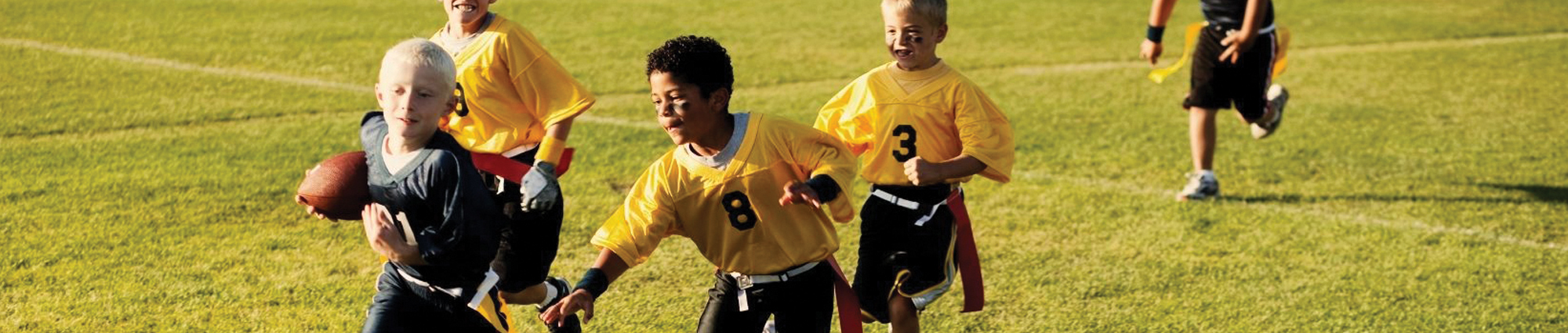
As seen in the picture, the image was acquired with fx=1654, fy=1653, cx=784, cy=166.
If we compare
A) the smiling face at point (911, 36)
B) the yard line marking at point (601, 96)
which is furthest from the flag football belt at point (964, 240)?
the yard line marking at point (601, 96)

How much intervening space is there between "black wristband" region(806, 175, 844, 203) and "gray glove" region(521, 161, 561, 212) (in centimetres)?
100

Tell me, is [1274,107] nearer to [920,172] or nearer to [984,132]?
[984,132]

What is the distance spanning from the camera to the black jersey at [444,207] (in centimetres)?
463

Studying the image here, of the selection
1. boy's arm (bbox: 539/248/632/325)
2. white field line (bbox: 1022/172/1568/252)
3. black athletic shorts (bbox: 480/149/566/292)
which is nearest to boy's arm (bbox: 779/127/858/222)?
boy's arm (bbox: 539/248/632/325)

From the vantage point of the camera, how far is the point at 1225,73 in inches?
378

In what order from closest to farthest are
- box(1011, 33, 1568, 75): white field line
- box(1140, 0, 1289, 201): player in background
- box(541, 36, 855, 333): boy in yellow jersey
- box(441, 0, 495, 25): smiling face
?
1. box(541, 36, 855, 333): boy in yellow jersey
2. box(441, 0, 495, 25): smiling face
3. box(1140, 0, 1289, 201): player in background
4. box(1011, 33, 1568, 75): white field line

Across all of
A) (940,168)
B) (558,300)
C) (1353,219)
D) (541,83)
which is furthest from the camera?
(1353,219)

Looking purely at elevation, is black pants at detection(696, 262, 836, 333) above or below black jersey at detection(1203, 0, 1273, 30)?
above

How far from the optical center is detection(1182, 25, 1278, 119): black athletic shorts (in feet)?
31.4

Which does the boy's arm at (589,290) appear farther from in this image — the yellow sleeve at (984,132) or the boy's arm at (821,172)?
the yellow sleeve at (984,132)

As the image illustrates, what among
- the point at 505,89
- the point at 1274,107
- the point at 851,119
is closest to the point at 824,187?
the point at 851,119

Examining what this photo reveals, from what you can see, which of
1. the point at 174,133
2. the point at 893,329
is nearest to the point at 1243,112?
the point at 893,329

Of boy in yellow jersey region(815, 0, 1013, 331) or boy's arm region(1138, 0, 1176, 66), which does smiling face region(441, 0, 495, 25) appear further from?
boy's arm region(1138, 0, 1176, 66)

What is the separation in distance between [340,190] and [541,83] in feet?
4.31
